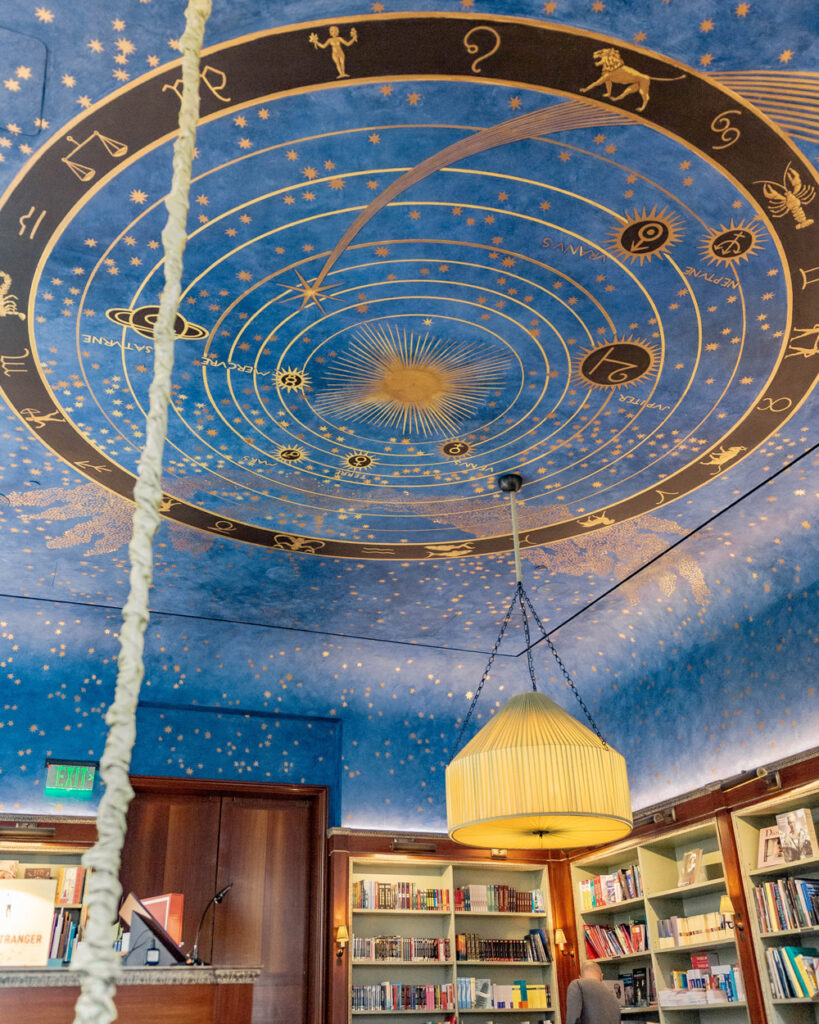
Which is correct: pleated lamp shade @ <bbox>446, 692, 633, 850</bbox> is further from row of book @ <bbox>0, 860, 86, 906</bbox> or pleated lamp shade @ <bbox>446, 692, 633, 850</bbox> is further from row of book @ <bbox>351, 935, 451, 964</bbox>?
row of book @ <bbox>0, 860, 86, 906</bbox>

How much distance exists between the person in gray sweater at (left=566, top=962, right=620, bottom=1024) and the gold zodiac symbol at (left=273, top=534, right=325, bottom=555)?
3.74 m

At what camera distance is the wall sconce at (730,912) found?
6.19 metres

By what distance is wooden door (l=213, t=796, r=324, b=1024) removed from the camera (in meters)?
7.71

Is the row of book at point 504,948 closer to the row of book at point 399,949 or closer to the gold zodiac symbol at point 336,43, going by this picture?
the row of book at point 399,949

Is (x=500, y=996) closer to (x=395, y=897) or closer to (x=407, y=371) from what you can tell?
(x=395, y=897)

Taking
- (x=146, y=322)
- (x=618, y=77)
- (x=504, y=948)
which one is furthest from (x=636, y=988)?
(x=618, y=77)

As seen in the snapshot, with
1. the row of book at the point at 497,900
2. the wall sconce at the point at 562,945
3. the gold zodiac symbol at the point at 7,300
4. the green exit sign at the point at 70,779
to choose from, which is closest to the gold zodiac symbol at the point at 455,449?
the gold zodiac symbol at the point at 7,300

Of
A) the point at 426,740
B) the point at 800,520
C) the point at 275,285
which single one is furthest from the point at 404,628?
the point at 275,285

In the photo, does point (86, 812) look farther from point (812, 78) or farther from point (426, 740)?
point (812, 78)

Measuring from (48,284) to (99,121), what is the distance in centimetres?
98

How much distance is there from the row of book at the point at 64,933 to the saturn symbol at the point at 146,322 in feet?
16.1

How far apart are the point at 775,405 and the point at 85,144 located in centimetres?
389

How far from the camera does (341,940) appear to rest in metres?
7.64

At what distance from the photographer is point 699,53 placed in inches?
132
